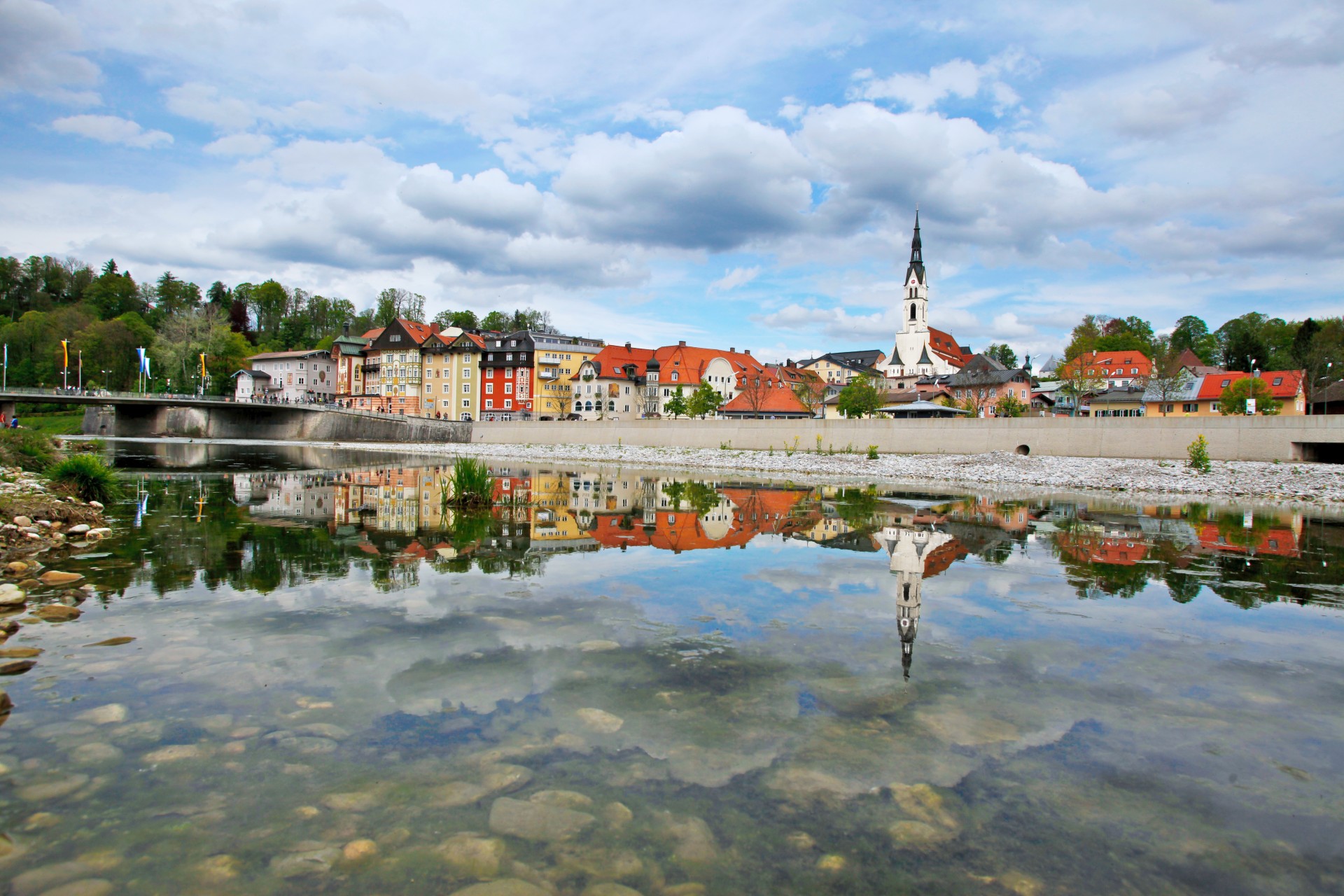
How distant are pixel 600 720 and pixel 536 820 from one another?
1.34 m

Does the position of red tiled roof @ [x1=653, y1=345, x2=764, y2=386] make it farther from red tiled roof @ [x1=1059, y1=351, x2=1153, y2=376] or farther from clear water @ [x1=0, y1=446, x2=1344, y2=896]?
clear water @ [x1=0, y1=446, x2=1344, y2=896]

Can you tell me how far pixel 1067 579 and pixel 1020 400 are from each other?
9034 cm

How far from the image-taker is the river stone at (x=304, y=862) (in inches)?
134

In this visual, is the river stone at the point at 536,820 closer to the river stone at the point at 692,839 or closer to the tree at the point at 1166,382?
the river stone at the point at 692,839

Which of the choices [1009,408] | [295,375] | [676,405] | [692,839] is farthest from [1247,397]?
[295,375]

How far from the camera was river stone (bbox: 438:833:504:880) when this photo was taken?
3439 mm

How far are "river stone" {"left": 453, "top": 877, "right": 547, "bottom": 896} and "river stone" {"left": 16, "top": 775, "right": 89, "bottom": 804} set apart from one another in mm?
2516

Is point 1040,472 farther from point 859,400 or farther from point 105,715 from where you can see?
point 859,400

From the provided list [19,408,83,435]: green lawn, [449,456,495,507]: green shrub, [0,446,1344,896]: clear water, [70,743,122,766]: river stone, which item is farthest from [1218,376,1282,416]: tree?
[19,408,83,435]: green lawn

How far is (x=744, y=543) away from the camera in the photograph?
13.7 m

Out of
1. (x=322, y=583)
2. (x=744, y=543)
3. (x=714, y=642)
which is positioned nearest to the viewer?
(x=714, y=642)

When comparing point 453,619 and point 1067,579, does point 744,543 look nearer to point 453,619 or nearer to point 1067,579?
point 1067,579

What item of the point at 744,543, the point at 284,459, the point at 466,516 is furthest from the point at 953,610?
the point at 284,459

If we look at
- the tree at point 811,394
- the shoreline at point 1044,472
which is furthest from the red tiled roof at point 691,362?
the shoreline at point 1044,472
